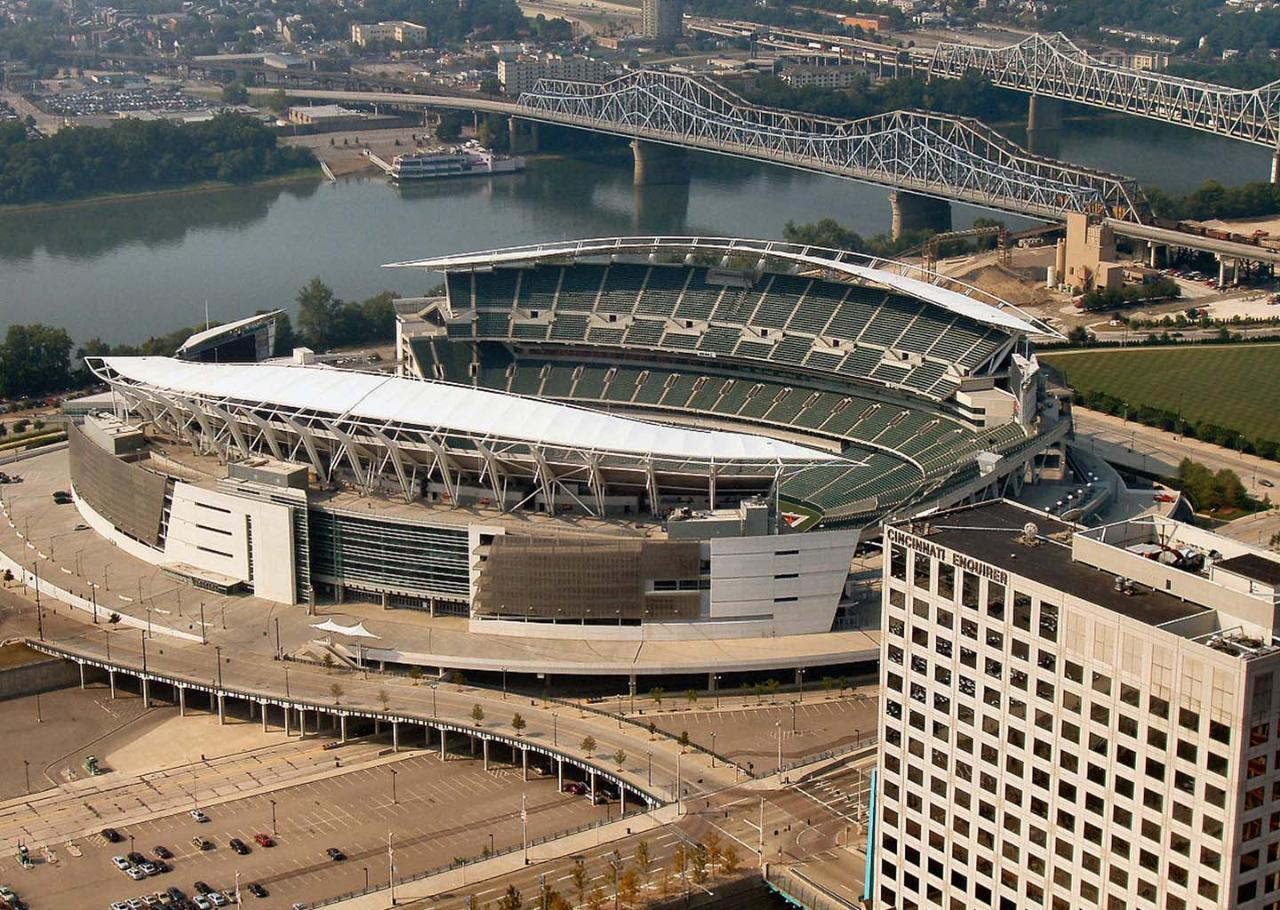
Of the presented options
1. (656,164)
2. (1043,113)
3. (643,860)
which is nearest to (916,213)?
(656,164)

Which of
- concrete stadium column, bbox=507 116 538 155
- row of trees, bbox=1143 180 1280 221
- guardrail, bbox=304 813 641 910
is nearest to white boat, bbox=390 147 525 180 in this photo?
concrete stadium column, bbox=507 116 538 155

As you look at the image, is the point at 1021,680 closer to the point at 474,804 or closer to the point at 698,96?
the point at 474,804

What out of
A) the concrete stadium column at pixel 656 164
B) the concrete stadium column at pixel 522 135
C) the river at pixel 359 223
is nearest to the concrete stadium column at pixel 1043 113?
the river at pixel 359 223

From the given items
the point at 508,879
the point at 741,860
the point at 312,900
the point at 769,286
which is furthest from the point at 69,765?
the point at 769,286

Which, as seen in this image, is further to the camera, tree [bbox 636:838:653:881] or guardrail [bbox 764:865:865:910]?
tree [bbox 636:838:653:881]

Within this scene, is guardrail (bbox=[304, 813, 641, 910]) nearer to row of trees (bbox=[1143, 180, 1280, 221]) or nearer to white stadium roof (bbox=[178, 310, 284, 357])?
white stadium roof (bbox=[178, 310, 284, 357])

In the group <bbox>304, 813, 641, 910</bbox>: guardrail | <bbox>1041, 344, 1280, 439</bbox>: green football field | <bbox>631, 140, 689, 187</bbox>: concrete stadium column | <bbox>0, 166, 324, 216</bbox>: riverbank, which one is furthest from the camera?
<bbox>631, 140, 689, 187</bbox>: concrete stadium column
